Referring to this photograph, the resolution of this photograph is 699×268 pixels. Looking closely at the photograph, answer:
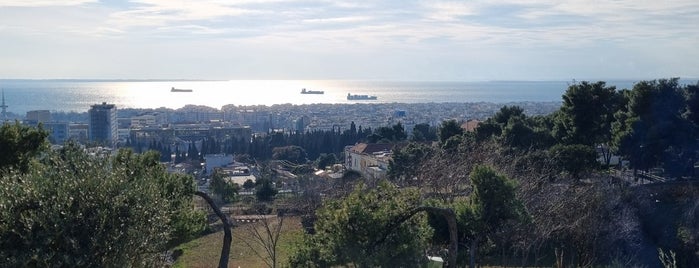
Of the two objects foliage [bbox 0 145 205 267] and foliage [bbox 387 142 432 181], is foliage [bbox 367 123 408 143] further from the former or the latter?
foliage [bbox 0 145 205 267]

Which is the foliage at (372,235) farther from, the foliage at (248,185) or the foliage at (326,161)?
the foliage at (326,161)

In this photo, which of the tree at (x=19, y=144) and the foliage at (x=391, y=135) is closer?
the tree at (x=19, y=144)

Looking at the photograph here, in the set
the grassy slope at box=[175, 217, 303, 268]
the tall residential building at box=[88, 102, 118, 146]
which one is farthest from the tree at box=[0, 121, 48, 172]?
the tall residential building at box=[88, 102, 118, 146]

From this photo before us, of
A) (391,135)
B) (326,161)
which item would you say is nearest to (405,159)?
(391,135)

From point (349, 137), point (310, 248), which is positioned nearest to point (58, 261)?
point (310, 248)

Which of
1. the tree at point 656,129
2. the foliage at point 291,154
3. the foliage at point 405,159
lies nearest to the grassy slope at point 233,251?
the foliage at point 405,159

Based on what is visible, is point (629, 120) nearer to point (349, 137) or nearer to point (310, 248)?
point (310, 248)
